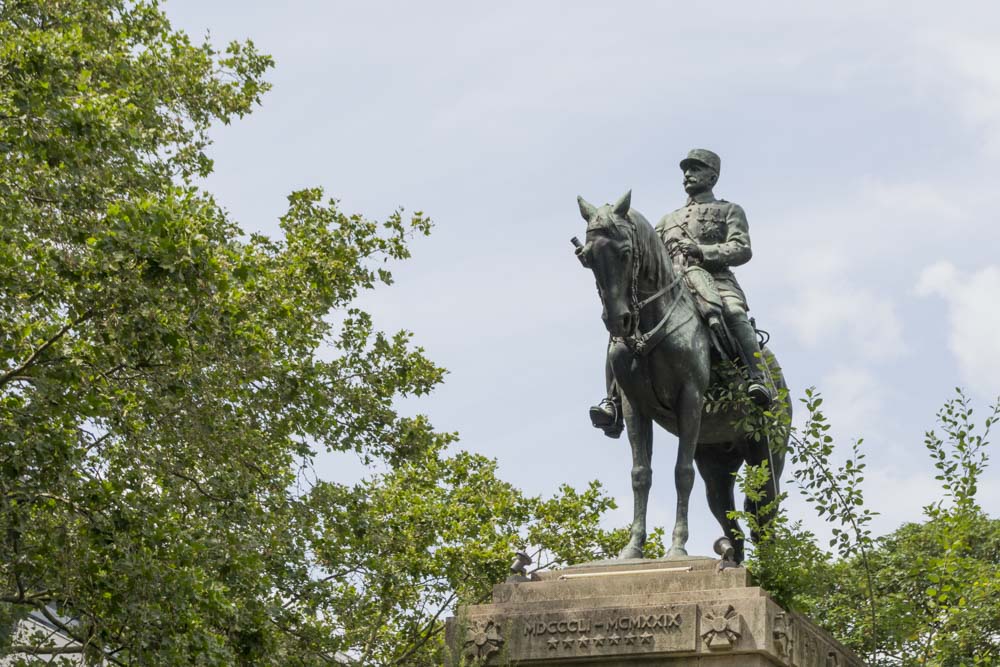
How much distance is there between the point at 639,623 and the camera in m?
11.9

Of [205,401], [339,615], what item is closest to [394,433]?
[339,615]

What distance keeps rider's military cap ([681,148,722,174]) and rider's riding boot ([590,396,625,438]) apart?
261 centimetres

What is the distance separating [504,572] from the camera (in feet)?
86.9

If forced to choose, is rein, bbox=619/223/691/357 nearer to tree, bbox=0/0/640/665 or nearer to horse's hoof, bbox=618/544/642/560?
horse's hoof, bbox=618/544/642/560

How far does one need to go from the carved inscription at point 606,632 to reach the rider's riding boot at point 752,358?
2.69 metres

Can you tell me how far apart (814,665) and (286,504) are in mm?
8213

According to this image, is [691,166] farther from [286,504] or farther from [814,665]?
[286,504]

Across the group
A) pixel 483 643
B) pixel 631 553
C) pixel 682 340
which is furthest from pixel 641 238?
pixel 483 643

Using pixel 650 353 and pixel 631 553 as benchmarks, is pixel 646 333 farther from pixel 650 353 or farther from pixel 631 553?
pixel 631 553

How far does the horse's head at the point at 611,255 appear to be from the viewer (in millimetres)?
12695

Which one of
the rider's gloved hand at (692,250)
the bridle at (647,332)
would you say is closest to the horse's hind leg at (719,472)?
the rider's gloved hand at (692,250)

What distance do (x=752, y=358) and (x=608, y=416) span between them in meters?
1.38

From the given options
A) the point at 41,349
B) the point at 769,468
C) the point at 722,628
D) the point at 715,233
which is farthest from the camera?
the point at 41,349

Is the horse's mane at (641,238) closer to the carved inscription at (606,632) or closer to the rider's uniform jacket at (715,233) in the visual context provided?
the rider's uniform jacket at (715,233)
